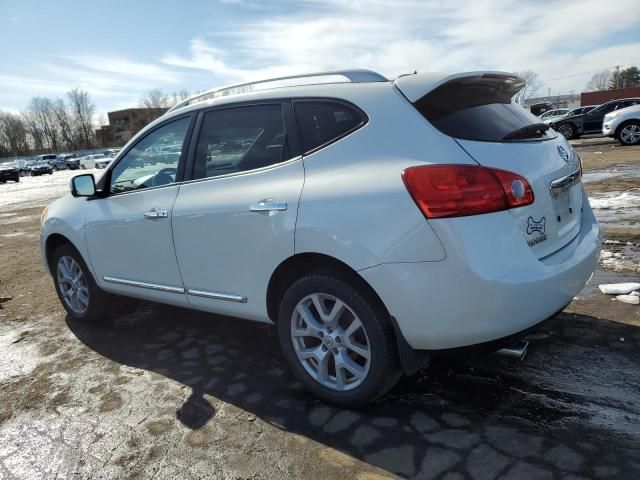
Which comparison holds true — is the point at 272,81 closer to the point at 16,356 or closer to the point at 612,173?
the point at 16,356

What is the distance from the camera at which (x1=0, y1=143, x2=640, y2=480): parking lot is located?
95.7 inches

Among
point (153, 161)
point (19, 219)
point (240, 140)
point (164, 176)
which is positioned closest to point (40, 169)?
point (19, 219)

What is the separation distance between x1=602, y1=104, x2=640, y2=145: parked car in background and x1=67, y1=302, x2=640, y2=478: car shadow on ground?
17332 millimetres

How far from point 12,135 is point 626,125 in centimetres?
11739

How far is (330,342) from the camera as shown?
2902mm

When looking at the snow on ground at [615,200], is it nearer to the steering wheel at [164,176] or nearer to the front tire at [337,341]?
the front tire at [337,341]

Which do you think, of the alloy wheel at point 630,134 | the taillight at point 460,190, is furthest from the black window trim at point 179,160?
the alloy wheel at point 630,134

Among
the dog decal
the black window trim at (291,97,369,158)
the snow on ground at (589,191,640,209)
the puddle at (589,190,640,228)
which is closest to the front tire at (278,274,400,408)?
the black window trim at (291,97,369,158)

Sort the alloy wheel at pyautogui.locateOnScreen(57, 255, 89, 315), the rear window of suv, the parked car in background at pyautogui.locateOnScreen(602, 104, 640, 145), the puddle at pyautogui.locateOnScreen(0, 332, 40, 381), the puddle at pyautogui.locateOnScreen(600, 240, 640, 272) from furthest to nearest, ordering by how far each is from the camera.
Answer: the parked car in background at pyautogui.locateOnScreen(602, 104, 640, 145)
the puddle at pyautogui.locateOnScreen(600, 240, 640, 272)
the alloy wheel at pyautogui.locateOnScreen(57, 255, 89, 315)
the puddle at pyautogui.locateOnScreen(0, 332, 40, 381)
the rear window of suv

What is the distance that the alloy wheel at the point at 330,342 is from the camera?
110 inches

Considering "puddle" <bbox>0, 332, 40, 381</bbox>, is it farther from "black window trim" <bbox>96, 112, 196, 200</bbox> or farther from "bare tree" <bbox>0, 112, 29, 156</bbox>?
"bare tree" <bbox>0, 112, 29, 156</bbox>

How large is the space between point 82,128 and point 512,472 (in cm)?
12765

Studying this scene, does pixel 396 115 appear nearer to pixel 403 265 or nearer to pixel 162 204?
pixel 403 265

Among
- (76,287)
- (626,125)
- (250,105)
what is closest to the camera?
(250,105)
